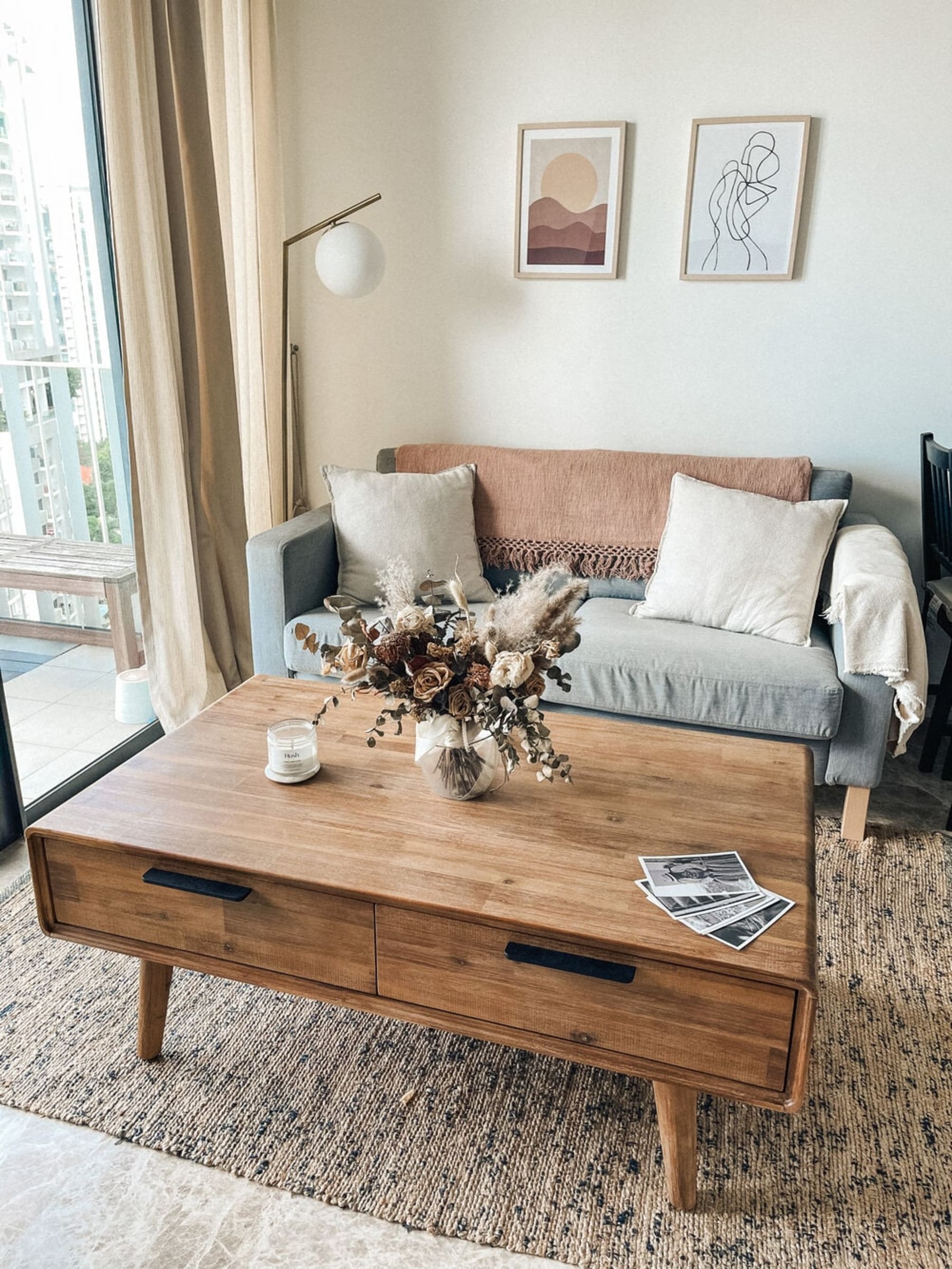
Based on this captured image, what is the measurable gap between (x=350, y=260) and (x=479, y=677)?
1985 mm

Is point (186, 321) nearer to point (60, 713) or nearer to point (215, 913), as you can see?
point (60, 713)

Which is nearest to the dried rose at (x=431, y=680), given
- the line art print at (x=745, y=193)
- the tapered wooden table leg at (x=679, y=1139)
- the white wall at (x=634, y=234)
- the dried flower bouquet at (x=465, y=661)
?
the dried flower bouquet at (x=465, y=661)

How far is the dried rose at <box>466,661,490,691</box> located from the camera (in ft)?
4.95

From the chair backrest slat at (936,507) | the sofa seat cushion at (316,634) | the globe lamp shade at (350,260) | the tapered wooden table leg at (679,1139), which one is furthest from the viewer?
the globe lamp shade at (350,260)

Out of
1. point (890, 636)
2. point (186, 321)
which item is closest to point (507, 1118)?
point (890, 636)

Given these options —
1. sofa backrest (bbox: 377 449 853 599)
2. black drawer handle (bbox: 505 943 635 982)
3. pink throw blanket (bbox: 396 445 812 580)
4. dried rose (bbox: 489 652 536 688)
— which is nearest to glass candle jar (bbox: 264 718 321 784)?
dried rose (bbox: 489 652 536 688)

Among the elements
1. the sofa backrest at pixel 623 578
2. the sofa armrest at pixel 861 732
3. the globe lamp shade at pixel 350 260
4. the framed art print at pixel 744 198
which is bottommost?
the sofa armrest at pixel 861 732

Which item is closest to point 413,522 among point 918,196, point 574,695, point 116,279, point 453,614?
point 574,695

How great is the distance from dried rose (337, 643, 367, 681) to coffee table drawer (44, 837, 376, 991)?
1.15 ft

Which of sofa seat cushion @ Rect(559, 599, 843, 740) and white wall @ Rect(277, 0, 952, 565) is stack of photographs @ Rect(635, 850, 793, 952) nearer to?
sofa seat cushion @ Rect(559, 599, 843, 740)

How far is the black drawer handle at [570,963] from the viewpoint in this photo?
1313 mm

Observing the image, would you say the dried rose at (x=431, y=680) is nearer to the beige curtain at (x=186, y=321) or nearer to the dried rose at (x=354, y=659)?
the dried rose at (x=354, y=659)

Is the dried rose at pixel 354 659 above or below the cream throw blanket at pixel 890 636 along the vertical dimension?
above

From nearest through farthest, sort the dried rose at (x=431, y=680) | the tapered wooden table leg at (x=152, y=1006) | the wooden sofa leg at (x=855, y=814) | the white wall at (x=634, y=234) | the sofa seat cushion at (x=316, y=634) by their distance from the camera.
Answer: the dried rose at (x=431, y=680) → the tapered wooden table leg at (x=152, y=1006) → the wooden sofa leg at (x=855, y=814) → the sofa seat cushion at (x=316, y=634) → the white wall at (x=634, y=234)
